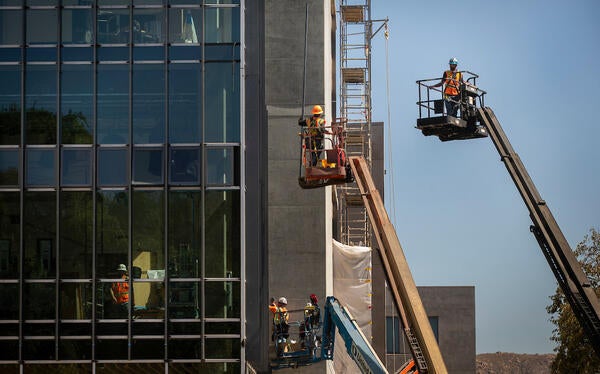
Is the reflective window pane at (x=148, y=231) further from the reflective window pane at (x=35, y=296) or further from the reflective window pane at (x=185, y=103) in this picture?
the reflective window pane at (x=35, y=296)

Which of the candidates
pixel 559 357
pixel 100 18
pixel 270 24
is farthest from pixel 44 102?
pixel 559 357

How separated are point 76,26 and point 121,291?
27.0ft

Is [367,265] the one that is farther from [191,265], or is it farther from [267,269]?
[191,265]

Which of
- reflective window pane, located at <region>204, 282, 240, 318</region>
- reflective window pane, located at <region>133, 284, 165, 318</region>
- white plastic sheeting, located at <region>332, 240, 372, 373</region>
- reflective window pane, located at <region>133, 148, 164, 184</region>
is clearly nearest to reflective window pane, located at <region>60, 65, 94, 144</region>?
reflective window pane, located at <region>133, 148, 164, 184</region>

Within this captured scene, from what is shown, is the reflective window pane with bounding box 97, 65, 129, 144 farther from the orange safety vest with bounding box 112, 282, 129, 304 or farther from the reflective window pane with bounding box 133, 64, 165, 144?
the orange safety vest with bounding box 112, 282, 129, 304

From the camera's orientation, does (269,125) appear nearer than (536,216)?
No

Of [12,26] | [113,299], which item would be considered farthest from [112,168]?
[12,26]

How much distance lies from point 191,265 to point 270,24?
31.7 ft

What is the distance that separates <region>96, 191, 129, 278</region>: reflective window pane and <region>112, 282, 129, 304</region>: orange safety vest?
34 centimetres

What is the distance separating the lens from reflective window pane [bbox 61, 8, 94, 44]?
1399 inches

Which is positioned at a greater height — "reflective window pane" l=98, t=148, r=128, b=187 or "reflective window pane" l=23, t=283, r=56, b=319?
"reflective window pane" l=98, t=148, r=128, b=187

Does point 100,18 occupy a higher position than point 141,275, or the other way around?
point 100,18

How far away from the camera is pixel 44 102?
35438 millimetres

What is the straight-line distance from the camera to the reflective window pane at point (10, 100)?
116ft
